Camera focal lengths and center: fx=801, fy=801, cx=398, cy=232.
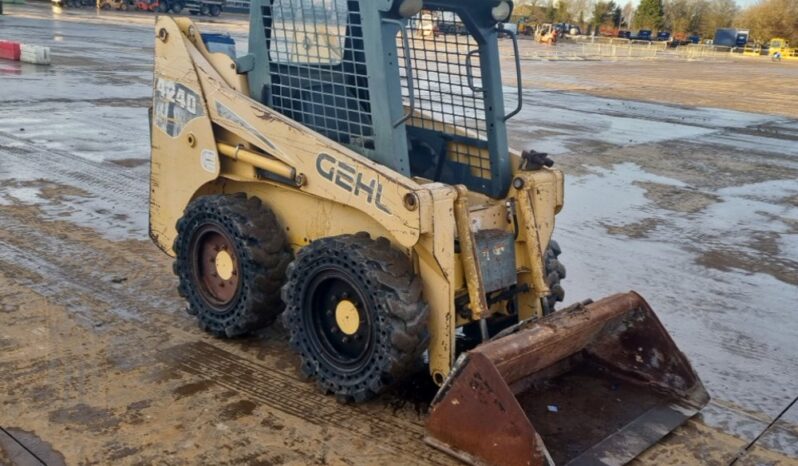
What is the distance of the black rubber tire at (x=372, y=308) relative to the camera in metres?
3.91

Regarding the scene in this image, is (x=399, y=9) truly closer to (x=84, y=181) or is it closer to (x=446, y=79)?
(x=446, y=79)

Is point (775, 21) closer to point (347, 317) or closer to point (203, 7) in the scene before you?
point (203, 7)

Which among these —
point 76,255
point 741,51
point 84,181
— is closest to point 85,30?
point 84,181

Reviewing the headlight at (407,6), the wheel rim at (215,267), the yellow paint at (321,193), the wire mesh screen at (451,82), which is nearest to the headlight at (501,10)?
the wire mesh screen at (451,82)

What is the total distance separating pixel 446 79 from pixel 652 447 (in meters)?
2.49

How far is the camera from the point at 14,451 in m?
3.60

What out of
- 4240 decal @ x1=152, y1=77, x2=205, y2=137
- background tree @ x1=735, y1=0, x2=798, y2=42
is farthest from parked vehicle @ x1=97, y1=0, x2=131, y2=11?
A: background tree @ x1=735, y1=0, x2=798, y2=42

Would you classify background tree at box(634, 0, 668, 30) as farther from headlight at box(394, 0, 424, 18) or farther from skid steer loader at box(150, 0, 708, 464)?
headlight at box(394, 0, 424, 18)

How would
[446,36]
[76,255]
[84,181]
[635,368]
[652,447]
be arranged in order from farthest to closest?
[84,181] → [76,255] → [446,36] → [635,368] → [652,447]

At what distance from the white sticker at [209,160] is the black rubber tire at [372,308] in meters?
1.00

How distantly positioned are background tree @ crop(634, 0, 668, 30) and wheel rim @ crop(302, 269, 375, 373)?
9744 centimetres

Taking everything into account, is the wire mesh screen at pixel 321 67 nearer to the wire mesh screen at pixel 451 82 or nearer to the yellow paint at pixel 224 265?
the wire mesh screen at pixel 451 82

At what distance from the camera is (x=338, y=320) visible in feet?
14.0

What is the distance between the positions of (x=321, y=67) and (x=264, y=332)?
173 cm
